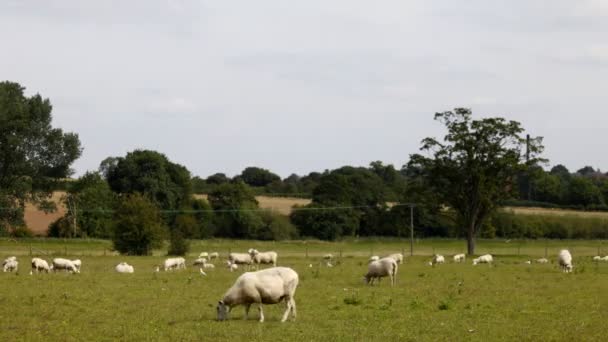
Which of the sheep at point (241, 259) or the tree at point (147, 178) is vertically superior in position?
the tree at point (147, 178)

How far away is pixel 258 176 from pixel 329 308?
17289 cm

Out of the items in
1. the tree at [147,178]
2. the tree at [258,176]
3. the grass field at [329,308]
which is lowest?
the grass field at [329,308]

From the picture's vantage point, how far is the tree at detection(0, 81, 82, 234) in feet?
280

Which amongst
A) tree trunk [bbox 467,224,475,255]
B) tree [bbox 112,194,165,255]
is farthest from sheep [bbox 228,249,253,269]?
tree trunk [bbox 467,224,475,255]

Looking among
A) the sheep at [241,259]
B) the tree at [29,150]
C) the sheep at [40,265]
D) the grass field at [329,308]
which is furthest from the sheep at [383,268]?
the tree at [29,150]

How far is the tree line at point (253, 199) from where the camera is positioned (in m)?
72.3

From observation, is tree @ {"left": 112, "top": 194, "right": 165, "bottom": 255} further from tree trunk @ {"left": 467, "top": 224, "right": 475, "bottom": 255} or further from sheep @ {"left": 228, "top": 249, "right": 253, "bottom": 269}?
tree trunk @ {"left": 467, "top": 224, "right": 475, "bottom": 255}

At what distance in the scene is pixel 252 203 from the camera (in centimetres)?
12012

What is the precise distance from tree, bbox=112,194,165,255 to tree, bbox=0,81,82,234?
74.0 feet

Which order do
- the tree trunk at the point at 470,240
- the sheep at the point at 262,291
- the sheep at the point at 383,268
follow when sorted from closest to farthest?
the sheep at the point at 262,291 → the sheep at the point at 383,268 → the tree trunk at the point at 470,240

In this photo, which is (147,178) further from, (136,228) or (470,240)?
(470,240)

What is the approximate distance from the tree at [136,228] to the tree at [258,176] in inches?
5069

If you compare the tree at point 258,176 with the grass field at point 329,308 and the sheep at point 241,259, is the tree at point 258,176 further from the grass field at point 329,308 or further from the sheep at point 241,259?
the grass field at point 329,308

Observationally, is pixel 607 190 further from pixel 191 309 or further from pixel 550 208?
pixel 191 309
